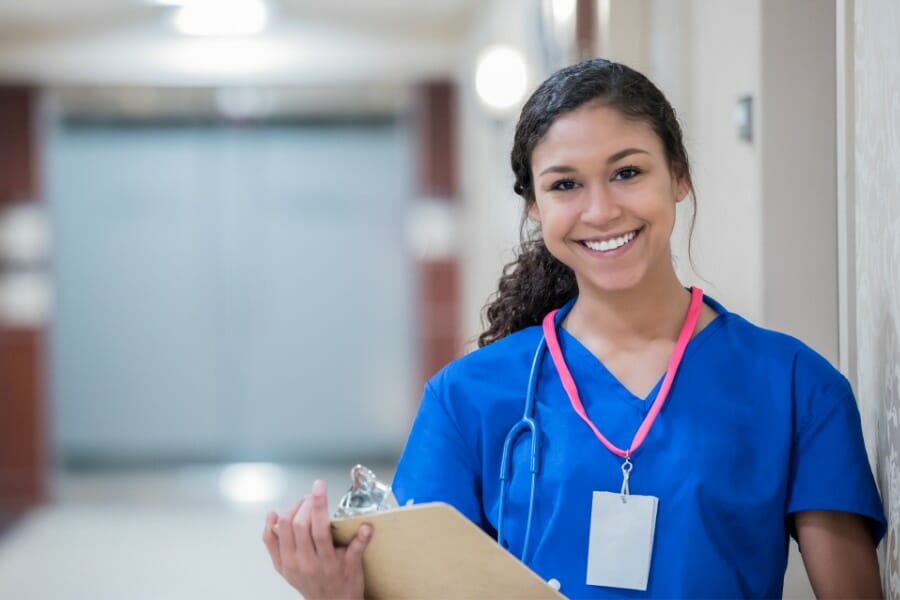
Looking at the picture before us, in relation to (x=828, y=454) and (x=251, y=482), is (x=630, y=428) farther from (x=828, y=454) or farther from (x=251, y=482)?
(x=251, y=482)

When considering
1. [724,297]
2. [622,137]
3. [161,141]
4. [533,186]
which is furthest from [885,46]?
[161,141]

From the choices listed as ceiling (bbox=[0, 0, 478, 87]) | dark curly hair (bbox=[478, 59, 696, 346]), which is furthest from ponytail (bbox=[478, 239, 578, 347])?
ceiling (bbox=[0, 0, 478, 87])

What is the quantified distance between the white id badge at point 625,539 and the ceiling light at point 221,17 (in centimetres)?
539

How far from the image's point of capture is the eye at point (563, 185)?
57.9 inches

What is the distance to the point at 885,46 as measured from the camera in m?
1.51

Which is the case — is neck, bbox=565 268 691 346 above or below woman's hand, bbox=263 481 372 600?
above

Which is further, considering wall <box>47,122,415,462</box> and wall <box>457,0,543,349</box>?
wall <box>47,122,415,462</box>

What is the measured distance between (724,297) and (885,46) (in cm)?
129

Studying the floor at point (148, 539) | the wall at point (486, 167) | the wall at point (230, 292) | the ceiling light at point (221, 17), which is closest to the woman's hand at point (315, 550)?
the wall at point (486, 167)

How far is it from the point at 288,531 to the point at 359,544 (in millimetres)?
81

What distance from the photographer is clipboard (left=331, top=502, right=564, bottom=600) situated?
4.27 ft

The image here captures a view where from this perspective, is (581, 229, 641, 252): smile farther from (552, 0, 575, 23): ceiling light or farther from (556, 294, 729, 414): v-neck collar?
(552, 0, 575, 23): ceiling light

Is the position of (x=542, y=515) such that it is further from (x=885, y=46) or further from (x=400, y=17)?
(x=400, y=17)

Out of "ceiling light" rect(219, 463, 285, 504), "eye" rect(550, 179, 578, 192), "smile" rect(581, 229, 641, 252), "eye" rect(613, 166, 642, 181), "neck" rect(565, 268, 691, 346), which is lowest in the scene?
"ceiling light" rect(219, 463, 285, 504)
